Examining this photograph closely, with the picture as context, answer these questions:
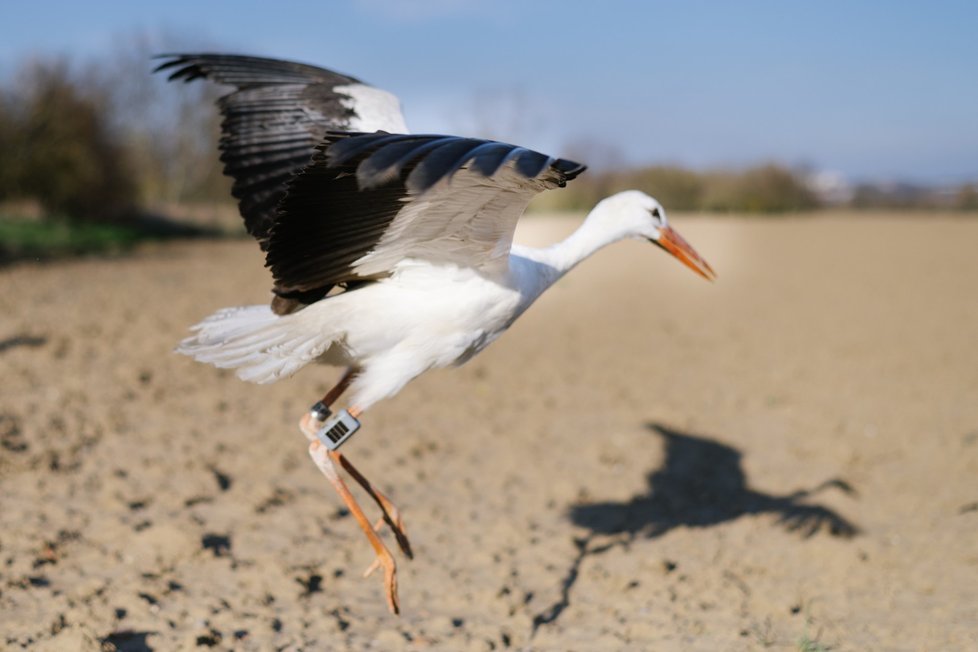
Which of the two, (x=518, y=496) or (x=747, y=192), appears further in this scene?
(x=747, y=192)

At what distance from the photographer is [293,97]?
471 cm

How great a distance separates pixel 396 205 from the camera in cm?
312

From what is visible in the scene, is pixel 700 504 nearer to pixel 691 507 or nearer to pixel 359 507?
pixel 691 507

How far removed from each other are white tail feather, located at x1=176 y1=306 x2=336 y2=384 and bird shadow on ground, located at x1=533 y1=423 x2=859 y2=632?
1.89m

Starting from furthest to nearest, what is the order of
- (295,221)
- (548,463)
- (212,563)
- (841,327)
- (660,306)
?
1. (660,306)
2. (841,327)
3. (548,463)
4. (212,563)
5. (295,221)

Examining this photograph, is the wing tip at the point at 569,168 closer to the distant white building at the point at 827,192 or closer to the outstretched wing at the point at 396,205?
the outstretched wing at the point at 396,205

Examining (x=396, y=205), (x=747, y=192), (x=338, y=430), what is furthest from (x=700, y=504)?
(x=747, y=192)

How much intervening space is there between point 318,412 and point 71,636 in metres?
1.34

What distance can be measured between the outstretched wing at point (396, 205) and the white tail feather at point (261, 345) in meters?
0.18

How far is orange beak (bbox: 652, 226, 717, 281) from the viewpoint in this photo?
459 centimetres

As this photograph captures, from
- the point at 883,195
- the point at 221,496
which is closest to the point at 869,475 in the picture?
the point at 221,496

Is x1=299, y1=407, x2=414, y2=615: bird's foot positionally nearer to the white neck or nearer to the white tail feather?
the white tail feather

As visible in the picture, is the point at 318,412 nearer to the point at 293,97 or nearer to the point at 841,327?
the point at 293,97

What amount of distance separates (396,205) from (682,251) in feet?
6.63
